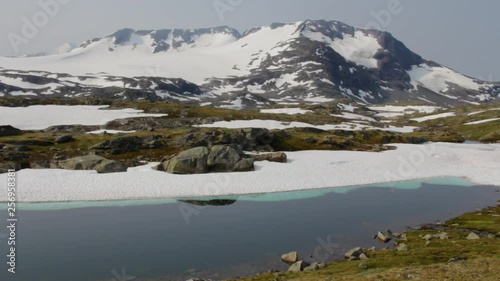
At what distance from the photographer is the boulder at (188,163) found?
235ft

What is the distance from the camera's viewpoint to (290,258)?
107 ft

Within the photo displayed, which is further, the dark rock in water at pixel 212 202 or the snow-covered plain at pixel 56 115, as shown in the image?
the snow-covered plain at pixel 56 115

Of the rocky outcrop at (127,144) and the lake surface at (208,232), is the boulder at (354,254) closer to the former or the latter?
the lake surface at (208,232)

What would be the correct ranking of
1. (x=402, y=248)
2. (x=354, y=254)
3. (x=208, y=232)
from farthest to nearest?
1. (x=208, y=232)
2. (x=402, y=248)
3. (x=354, y=254)

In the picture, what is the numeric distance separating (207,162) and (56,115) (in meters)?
78.0

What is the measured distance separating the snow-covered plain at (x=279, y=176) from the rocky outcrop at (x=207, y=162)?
111 inches

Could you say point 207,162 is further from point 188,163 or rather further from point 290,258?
point 290,258

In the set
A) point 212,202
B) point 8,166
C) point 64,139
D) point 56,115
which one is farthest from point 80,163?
point 56,115

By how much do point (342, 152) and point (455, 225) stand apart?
177ft

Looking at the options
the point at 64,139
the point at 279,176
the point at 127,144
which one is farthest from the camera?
the point at 64,139

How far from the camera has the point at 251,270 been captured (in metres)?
31.0

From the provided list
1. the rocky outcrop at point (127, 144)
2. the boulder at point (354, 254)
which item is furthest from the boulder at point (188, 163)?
the boulder at point (354, 254)

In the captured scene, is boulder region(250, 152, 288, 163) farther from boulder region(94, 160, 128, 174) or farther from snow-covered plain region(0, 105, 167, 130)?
snow-covered plain region(0, 105, 167, 130)

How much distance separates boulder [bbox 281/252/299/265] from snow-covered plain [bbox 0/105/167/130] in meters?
102
